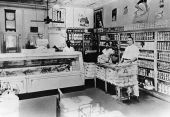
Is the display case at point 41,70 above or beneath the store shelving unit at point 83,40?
beneath

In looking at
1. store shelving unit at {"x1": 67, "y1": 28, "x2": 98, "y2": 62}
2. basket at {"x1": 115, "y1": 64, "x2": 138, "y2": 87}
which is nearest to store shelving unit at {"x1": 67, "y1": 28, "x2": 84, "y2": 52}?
store shelving unit at {"x1": 67, "y1": 28, "x2": 98, "y2": 62}

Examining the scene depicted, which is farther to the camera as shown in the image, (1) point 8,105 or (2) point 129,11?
(2) point 129,11

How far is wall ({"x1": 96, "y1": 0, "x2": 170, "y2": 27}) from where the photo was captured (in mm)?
5555

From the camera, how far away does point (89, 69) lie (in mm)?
6141

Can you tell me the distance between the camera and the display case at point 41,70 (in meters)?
4.92

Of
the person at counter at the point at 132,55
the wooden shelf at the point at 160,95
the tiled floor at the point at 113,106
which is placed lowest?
the tiled floor at the point at 113,106

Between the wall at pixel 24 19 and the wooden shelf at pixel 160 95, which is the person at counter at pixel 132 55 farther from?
the wall at pixel 24 19

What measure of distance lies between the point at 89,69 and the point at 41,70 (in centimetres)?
164

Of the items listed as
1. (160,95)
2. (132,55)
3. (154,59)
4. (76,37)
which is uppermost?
(76,37)

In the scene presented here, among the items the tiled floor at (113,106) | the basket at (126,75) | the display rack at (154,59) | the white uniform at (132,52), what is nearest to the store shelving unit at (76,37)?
the display rack at (154,59)

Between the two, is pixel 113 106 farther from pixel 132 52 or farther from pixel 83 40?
pixel 83 40

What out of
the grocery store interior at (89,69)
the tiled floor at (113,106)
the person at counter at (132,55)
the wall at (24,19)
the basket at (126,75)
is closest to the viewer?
the tiled floor at (113,106)

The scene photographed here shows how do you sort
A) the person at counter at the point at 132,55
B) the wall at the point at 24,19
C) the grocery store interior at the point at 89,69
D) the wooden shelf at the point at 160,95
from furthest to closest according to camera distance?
the wall at the point at 24,19
the wooden shelf at the point at 160,95
the person at counter at the point at 132,55
the grocery store interior at the point at 89,69

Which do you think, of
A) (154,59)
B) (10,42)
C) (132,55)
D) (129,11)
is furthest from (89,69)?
(10,42)
